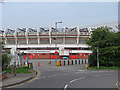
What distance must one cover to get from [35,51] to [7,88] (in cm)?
4283

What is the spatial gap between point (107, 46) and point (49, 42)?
3586 cm

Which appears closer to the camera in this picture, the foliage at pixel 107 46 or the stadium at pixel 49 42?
the foliage at pixel 107 46

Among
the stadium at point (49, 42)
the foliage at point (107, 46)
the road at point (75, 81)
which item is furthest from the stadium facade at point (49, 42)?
the road at point (75, 81)

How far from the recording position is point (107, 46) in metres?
25.0

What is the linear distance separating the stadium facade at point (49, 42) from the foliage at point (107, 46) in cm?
2698

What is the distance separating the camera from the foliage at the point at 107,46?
24234mm

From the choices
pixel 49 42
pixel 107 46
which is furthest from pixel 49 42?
pixel 107 46

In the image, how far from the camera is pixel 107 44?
2461 centimetres

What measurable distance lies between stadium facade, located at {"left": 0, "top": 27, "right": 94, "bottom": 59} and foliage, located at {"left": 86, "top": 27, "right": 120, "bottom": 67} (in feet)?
88.5

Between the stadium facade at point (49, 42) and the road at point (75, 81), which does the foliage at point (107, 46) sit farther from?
the stadium facade at point (49, 42)

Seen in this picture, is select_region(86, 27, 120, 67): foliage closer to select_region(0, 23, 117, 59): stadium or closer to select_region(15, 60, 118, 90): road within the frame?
select_region(15, 60, 118, 90): road

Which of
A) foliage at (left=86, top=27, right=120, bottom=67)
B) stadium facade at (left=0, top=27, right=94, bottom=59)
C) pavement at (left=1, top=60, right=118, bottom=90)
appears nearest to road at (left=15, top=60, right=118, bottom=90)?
pavement at (left=1, top=60, right=118, bottom=90)

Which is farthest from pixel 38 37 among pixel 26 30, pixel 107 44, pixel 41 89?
pixel 41 89

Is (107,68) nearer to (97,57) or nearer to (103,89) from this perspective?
(97,57)
